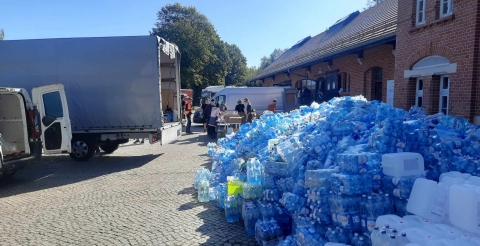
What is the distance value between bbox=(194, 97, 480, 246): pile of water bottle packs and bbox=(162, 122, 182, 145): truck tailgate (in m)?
3.62

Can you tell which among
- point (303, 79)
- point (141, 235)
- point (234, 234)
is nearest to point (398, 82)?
point (234, 234)

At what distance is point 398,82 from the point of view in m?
9.95

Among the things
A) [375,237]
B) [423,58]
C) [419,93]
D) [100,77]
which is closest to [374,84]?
[419,93]

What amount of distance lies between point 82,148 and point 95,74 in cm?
226

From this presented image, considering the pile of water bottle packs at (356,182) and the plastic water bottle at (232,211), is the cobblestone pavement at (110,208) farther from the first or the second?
the pile of water bottle packs at (356,182)

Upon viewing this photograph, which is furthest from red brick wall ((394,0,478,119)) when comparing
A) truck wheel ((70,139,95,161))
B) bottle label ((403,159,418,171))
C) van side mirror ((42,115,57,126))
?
van side mirror ((42,115,57,126))

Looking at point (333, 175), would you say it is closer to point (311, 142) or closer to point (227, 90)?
point (311, 142)

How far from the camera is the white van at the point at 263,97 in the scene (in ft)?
57.2

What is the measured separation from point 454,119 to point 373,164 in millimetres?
3001

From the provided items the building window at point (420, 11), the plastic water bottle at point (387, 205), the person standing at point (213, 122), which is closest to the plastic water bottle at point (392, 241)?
the plastic water bottle at point (387, 205)

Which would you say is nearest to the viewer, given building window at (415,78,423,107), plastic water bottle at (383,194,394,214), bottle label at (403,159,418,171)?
plastic water bottle at (383,194,394,214)

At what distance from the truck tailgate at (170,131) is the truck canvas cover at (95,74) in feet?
1.52

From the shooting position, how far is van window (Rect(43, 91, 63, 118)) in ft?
26.4

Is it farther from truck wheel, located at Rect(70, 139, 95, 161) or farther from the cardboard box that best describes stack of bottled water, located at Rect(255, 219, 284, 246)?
the cardboard box
